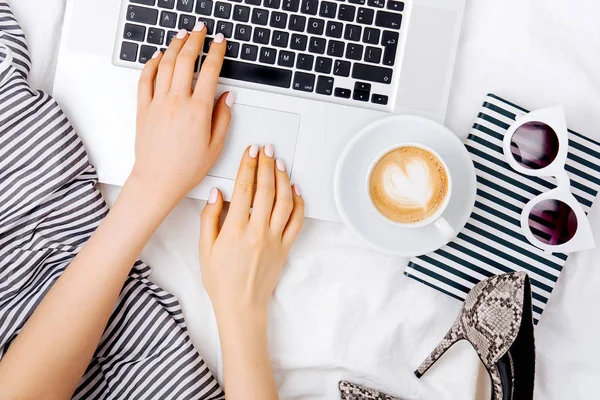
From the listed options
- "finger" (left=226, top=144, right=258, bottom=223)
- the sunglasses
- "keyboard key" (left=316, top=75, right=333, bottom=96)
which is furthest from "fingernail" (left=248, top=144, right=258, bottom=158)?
the sunglasses

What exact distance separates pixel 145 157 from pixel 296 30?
0.24 m

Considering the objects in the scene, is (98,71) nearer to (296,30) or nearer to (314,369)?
(296,30)

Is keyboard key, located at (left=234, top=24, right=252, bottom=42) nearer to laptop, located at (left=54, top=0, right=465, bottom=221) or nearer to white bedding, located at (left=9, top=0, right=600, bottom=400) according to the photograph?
laptop, located at (left=54, top=0, right=465, bottom=221)

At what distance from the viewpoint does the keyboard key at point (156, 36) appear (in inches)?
27.7

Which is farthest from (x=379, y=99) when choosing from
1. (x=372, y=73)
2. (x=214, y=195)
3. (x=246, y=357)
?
(x=246, y=357)

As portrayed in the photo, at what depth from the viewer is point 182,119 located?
27.9 inches

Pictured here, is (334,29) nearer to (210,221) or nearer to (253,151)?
(253,151)

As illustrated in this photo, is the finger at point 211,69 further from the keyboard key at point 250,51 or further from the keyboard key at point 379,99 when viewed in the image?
the keyboard key at point 379,99

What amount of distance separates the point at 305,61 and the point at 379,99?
100 mm

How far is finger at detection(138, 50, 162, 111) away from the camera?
0.70 meters

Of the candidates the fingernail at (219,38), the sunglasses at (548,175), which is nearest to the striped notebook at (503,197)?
the sunglasses at (548,175)

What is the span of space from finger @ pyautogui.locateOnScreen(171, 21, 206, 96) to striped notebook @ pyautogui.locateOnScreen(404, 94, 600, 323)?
0.36m

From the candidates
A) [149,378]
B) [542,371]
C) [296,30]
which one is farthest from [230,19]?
[542,371]

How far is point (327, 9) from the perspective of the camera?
697 mm
